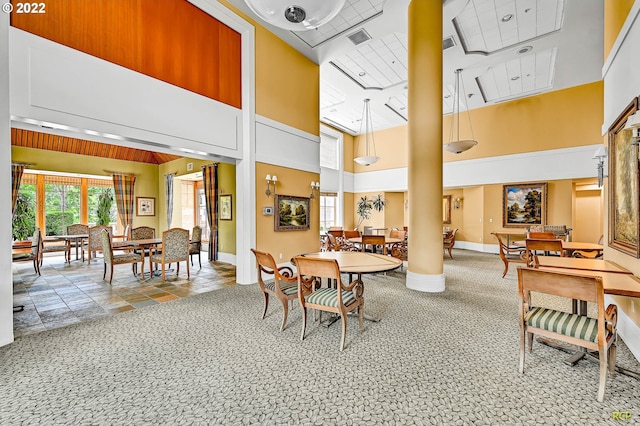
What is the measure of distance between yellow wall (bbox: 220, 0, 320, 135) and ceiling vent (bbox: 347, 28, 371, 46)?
4.24ft

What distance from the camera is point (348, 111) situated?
406 inches

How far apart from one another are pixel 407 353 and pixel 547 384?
109 centimetres

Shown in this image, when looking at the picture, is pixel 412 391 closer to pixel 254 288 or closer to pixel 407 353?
pixel 407 353

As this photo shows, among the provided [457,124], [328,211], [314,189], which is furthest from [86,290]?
[457,124]

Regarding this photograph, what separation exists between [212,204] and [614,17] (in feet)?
27.2

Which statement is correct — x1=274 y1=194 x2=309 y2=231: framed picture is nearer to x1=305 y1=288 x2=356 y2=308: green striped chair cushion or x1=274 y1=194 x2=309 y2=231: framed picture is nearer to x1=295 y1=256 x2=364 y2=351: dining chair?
x1=295 y1=256 x2=364 y2=351: dining chair

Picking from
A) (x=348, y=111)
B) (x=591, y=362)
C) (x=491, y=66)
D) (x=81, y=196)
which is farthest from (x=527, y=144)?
(x=81, y=196)

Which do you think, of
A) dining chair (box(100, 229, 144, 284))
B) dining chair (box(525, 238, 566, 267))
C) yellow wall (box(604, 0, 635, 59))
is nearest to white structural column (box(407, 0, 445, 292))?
dining chair (box(525, 238, 566, 267))

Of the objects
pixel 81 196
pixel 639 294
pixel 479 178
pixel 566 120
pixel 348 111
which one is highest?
pixel 348 111

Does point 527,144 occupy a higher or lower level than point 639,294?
higher

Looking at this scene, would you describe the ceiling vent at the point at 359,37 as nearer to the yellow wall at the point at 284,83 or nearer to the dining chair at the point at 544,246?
the yellow wall at the point at 284,83

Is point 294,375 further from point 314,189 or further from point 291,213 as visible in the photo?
point 314,189

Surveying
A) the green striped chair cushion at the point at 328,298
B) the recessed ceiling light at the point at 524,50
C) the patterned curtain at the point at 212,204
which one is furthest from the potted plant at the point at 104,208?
the recessed ceiling light at the point at 524,50

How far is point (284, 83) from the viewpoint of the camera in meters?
6.18
